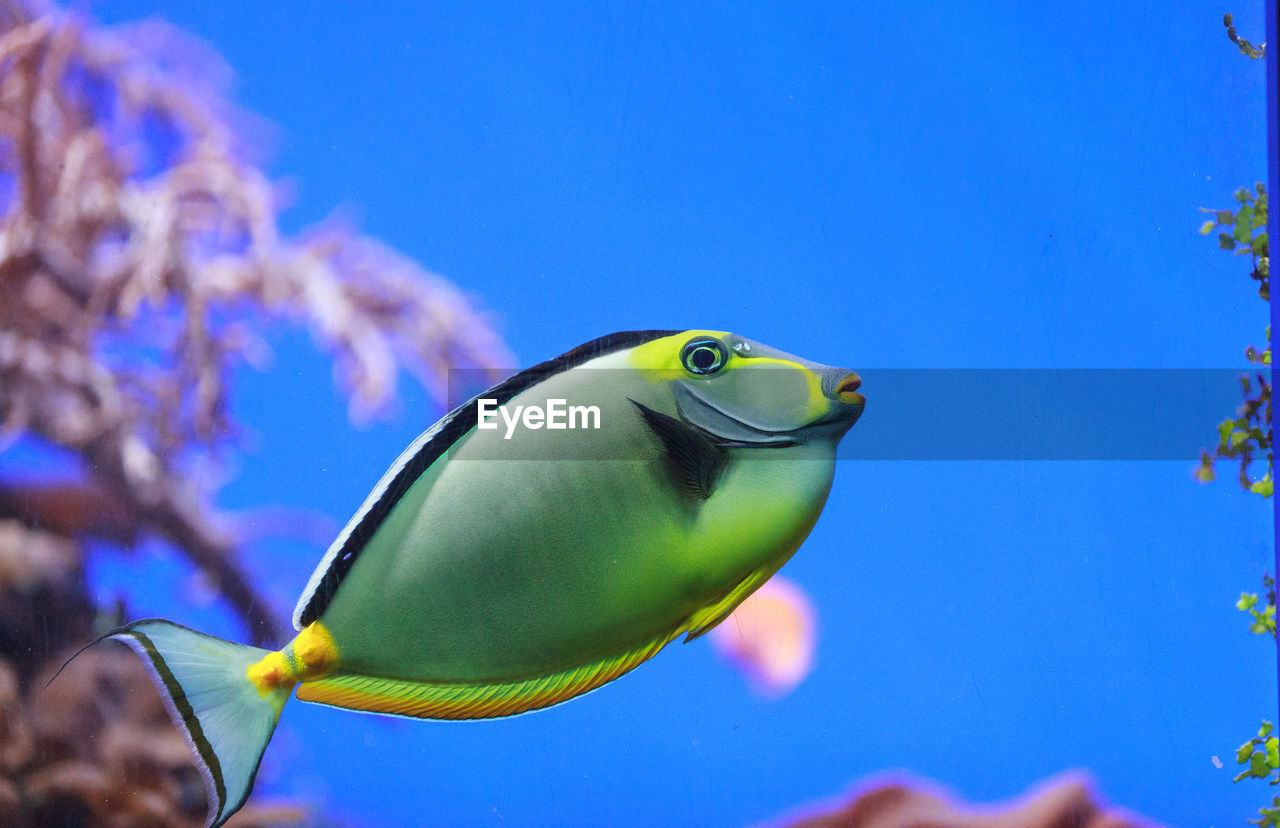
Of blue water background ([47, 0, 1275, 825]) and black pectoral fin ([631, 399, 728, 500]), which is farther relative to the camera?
blue water background ([47, 0, 1275, 825])

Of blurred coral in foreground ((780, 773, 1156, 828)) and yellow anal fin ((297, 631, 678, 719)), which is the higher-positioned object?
blurred coral in foreground ((780, 773, 1156, 828))

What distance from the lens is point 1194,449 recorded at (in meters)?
1.26

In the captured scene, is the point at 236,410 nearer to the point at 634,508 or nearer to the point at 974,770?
the point at 634,508

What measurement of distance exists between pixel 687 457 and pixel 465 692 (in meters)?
0.38

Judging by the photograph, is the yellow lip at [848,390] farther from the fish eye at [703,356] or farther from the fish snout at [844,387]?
the fish eye at [703,356]

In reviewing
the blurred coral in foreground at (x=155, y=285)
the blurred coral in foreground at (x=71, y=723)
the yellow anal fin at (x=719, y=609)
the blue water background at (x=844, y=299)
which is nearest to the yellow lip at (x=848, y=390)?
the blue water background at (x=844, y=299)

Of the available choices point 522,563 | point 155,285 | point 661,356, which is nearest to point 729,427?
point 661,356

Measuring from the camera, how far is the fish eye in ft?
3.54

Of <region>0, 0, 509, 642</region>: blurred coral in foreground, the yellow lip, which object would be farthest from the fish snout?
<region>0, 0, 509, 642</region>: blurred coral in foreground

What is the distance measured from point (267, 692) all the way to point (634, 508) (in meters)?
0.47

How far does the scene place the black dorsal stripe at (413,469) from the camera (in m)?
1.04

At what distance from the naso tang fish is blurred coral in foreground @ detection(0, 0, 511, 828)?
0.82 feet

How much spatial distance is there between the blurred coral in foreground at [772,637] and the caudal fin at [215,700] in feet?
1.87

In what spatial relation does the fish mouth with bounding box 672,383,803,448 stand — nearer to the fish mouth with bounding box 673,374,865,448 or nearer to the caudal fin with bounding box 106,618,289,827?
the fish mouth with bounding box 673,374,865,448
